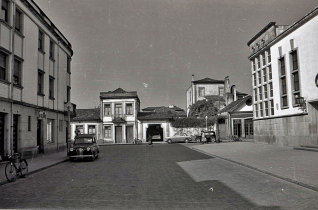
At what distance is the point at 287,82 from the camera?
24031 millimetres

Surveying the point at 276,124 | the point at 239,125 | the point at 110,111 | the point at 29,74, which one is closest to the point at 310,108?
the point at 276,124

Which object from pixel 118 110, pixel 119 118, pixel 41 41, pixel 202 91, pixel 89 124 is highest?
pixel 202 91

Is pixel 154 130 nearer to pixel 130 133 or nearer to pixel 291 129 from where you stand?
pixel 130 133

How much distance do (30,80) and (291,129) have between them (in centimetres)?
1929

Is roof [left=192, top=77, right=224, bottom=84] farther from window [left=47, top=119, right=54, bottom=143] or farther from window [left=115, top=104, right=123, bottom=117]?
window [left=47, top=119, right=54, bottom=143]

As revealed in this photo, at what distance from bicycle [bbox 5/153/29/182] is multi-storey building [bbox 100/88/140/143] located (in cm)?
3869

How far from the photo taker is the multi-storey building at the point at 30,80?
16.1 meters

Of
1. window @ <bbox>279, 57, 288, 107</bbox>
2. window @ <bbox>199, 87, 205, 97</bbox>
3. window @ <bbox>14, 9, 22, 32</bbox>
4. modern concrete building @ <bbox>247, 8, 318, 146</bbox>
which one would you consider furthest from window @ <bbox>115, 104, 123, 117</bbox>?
window @ <bbox>14, 9, 22, 32</bbox>

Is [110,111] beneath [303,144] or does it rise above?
above

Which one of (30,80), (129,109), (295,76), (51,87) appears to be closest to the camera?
(30,80)

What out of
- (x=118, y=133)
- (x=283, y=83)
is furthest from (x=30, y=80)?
(x=118, y=133)

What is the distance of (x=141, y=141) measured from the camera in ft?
157

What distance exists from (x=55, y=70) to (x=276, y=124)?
19.2 meters

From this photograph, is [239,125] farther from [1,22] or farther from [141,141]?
[1,22]
